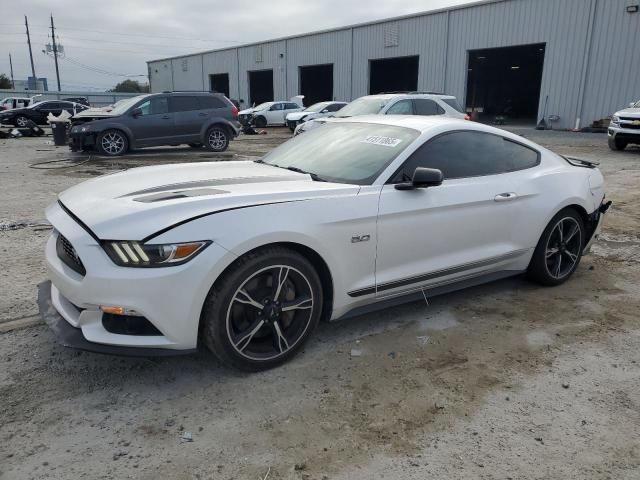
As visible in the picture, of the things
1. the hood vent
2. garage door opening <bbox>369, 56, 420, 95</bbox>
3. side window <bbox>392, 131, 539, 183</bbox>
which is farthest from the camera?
garage door opening <bbox>369, 56, 420, 95</bbox>

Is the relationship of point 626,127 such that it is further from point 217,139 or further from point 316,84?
point 316,84

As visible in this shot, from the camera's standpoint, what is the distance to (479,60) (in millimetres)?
39906

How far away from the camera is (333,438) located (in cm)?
254

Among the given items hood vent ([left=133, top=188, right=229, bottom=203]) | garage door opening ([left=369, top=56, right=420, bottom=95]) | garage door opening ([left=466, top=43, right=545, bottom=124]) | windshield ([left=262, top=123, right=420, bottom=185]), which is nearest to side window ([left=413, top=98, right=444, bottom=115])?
windshield ([left=262, top=123, right=420, bottom=185])

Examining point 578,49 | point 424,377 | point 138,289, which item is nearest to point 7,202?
point 138,289

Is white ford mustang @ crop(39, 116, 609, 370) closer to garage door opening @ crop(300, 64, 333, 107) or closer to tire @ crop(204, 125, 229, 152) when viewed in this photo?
tire @ crop(204, 125, 229, 152)

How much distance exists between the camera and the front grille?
2818mm

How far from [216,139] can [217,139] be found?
0.03m

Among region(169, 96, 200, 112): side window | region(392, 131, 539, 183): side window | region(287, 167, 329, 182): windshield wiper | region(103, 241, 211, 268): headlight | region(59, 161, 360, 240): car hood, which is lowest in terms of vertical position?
region(103, 241, 211, 268): headlight

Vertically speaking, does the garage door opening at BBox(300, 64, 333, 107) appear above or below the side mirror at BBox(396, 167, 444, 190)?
above

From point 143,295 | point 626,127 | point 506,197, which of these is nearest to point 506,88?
point 626,127

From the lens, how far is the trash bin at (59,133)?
54.6ft

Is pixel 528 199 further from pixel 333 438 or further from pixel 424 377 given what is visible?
pixel 333 438

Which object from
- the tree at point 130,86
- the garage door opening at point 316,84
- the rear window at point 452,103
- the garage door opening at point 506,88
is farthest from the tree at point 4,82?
the rear window at point 452,103
